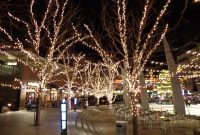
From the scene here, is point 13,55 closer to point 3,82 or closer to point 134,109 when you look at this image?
point 3,82

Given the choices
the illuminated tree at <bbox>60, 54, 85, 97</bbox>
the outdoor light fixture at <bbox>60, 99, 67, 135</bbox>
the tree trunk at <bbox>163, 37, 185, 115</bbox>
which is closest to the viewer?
the outdoor light fixture at <bbox>60, 99, 67, 135</bbox>

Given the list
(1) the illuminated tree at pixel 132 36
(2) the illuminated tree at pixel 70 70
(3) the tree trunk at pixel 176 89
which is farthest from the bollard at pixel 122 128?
(2) the illuminated tree at pixel 70 70

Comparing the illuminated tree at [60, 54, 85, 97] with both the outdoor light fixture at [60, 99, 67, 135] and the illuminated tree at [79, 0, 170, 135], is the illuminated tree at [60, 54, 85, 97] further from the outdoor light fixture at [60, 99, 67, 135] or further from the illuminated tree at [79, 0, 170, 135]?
the outdoor light fixture at [60, 99, 67, 135]

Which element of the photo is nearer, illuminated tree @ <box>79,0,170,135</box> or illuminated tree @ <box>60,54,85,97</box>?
illuminated tree @ <box>79,0,170,135</box>

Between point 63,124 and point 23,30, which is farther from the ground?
point 23,30

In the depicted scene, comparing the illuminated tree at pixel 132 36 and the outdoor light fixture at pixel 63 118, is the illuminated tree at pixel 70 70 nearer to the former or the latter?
the illuminated tree at pixel 132 36

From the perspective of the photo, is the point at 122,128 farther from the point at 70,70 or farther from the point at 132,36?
the point at 70,70

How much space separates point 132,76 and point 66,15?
29.7ft

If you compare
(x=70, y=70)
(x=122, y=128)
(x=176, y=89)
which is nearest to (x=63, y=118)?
(x=122, y=128)

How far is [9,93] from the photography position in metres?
33.4

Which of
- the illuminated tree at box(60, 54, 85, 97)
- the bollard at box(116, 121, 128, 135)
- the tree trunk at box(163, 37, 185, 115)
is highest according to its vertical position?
the illuminated tree at box(60, 54, 85, 97)

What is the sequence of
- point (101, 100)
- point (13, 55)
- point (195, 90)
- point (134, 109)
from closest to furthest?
point (134, 109) → point (13, 55) → point (101, 100) → point (195, 90)

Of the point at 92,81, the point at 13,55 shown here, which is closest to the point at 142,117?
the point at 13,55

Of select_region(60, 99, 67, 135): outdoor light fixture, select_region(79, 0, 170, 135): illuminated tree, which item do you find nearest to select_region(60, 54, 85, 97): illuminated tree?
select_region(79, 0, 170, 135): illuminated tree
